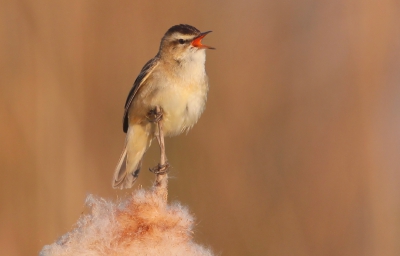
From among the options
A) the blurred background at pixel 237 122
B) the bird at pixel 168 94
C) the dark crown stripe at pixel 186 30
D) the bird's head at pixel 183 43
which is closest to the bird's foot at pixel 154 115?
the bird at pixel 168 94

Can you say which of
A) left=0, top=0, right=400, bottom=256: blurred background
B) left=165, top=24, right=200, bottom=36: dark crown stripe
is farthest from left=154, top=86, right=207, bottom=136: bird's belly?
left=0, top=0, right=400, bottom=256: blurred background

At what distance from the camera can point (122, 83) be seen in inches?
187

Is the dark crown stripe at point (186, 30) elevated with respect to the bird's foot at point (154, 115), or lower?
elevated

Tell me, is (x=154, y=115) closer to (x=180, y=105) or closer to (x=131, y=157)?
(x=180, y=105)

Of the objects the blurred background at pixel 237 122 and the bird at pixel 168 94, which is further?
the blurred background at pixel 237 122

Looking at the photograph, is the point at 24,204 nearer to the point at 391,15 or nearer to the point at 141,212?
the point at 141,212

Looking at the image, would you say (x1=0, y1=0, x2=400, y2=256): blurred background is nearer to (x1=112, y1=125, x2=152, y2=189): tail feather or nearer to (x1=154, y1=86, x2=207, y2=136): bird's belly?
(x1=112, y1=125, x2=152, y2=189): tail feather

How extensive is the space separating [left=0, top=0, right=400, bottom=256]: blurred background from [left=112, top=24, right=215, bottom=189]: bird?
21.4 inches

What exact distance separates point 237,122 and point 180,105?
1400 mm

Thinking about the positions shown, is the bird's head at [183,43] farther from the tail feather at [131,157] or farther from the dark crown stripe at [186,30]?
the tail feather at [131,157]

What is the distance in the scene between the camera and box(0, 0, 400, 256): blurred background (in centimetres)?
403

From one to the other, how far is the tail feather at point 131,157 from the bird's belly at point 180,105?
0.64 feet

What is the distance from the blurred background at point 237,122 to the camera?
4027 mm

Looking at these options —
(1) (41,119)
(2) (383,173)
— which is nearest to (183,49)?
(1) (41,119)
